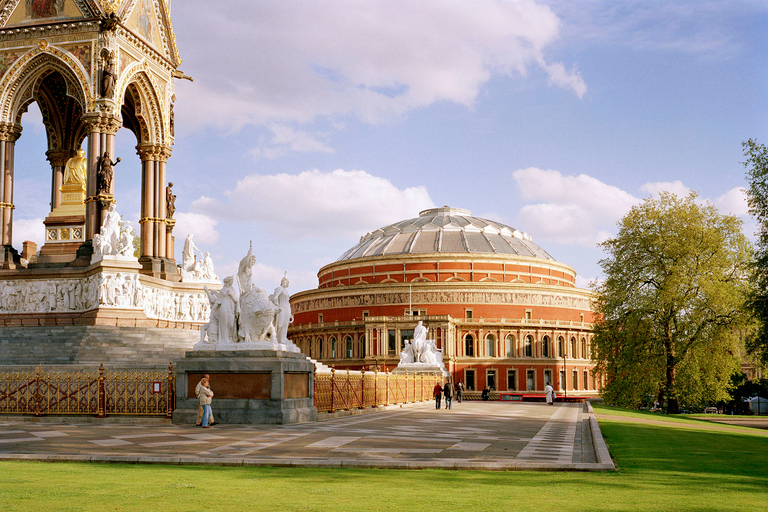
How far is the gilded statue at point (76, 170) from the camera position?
3072cm

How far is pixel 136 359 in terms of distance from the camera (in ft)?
77.9

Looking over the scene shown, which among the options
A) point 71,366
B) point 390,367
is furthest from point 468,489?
point 390,367

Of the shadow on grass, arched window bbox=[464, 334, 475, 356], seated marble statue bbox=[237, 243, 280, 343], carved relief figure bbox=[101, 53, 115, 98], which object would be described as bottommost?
the shadow on grass

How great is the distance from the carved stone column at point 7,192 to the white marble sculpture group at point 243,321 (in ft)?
40.3

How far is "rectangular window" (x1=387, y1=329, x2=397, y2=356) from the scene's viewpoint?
77938 mm

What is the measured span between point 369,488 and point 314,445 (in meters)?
5.19

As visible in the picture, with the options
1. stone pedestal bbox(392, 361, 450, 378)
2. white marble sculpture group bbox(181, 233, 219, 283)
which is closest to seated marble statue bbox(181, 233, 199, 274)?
white marble sculpture group bbox(181, 233, 219, 283)

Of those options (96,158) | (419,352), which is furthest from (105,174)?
(419,352)

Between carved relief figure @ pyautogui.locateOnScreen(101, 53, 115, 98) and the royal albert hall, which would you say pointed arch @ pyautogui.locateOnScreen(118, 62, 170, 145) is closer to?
carved relief figure @ pyautogui.locateOnScreen(101, 53, 115, 98)

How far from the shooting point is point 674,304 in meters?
40.7

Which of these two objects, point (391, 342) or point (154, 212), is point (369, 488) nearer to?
point (154, 212)

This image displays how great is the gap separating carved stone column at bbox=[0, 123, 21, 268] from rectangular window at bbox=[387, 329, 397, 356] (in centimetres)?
5208

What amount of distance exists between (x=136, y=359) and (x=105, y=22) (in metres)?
13.0

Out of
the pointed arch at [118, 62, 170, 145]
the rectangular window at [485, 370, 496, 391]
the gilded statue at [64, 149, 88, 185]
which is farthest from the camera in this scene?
the rectangular window at [485, 370, 496, 391]
